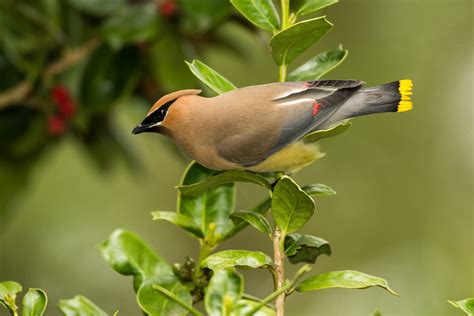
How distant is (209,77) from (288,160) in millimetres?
297

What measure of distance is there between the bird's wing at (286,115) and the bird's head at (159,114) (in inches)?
5.7

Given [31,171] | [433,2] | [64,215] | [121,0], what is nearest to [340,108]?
[121,0]

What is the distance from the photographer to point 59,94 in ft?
10.2

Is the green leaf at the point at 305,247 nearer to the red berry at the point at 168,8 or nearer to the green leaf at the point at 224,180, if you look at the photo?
the green leaf at the point at 224,180

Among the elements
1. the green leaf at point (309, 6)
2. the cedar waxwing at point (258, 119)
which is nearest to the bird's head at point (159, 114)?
the cedar waxwing at point (258, 119)

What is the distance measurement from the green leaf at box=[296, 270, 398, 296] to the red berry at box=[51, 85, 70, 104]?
183 cm

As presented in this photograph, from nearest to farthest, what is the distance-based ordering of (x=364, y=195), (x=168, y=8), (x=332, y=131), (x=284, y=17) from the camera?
(x=332, y=131), (x=284, y=17), (x=168, y=8), (x=364, y=195)

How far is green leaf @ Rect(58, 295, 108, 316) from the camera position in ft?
5.45

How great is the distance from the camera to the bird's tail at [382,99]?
1.95 meters

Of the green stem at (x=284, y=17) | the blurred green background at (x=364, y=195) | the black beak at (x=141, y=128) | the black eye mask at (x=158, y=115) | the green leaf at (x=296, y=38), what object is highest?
the green stem at (x=284, y=17)

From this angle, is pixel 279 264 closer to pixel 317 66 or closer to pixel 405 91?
pixel 317 66

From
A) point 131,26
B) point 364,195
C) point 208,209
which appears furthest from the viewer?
point 364,195

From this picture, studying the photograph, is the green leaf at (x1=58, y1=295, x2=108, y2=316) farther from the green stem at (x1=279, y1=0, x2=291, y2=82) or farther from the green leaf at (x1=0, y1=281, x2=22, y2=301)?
the green stem at (x1=279, y1=0, x2=291, y2=82)

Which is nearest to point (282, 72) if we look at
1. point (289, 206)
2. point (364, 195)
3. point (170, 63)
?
point (289, 206)
